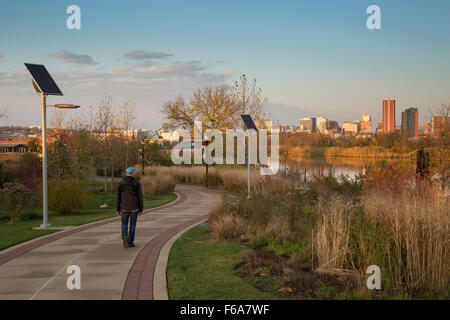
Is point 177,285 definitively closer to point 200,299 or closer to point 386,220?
point 200,299

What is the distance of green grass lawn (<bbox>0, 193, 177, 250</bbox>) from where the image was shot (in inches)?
366

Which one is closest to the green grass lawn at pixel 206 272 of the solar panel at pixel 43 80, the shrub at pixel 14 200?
the solar panel at pixel 43 80

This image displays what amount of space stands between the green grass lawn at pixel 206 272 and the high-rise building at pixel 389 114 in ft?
286

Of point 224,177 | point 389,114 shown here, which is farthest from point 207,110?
point 389,114

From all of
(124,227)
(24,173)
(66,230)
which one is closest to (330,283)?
(124,227)

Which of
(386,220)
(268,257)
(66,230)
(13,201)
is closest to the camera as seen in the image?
(386,220)

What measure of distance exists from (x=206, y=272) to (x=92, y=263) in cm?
221

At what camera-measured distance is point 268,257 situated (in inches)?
278

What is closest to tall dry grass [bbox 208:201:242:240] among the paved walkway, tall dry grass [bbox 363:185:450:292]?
the paved walkway

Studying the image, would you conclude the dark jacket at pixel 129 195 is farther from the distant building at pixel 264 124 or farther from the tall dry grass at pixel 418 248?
the distant building at pixel 264 124

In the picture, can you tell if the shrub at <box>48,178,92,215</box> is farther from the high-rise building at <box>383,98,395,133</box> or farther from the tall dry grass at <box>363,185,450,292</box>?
the high-rise building at <box>383,98,395,133</box>

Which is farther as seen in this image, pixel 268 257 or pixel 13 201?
pixel 13 201

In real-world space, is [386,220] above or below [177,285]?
above

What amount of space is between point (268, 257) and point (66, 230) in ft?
20.1
